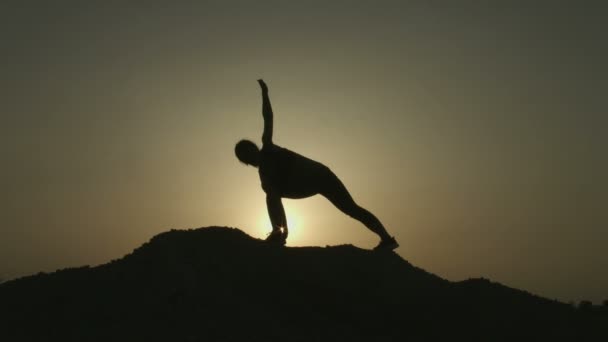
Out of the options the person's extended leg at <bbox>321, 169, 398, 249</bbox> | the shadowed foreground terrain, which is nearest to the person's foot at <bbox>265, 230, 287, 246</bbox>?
the shadowed foreground terrain

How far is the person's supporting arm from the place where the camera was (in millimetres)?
7711

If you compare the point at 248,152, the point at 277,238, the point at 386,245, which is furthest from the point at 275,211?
the point at 386,245

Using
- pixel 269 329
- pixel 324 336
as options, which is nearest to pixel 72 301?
pixel 269 329

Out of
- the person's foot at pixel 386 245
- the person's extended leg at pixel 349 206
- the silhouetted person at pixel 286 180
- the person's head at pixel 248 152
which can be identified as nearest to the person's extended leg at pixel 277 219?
the silhouetted person at pixel 286 180

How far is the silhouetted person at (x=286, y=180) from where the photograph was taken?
761cm

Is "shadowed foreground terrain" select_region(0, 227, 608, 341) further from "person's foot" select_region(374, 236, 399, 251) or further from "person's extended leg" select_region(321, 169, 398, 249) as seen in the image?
"person's extended leg" select_region(321, 169, 398, 249)

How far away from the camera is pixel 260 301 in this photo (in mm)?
6676

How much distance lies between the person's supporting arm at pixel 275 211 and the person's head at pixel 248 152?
48cm

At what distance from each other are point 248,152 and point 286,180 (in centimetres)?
59

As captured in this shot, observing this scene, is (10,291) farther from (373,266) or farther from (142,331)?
(373,266)

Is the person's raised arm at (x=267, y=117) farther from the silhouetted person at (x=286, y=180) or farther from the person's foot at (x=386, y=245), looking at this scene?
the person's foot at (x=386, y=245)

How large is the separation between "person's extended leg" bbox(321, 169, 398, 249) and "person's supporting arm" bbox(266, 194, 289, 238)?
2.21 ft

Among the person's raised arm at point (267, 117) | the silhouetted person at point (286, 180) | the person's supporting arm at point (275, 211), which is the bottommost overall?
the person's supporting arm at point (275, 211)

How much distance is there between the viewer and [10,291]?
7.03 m
